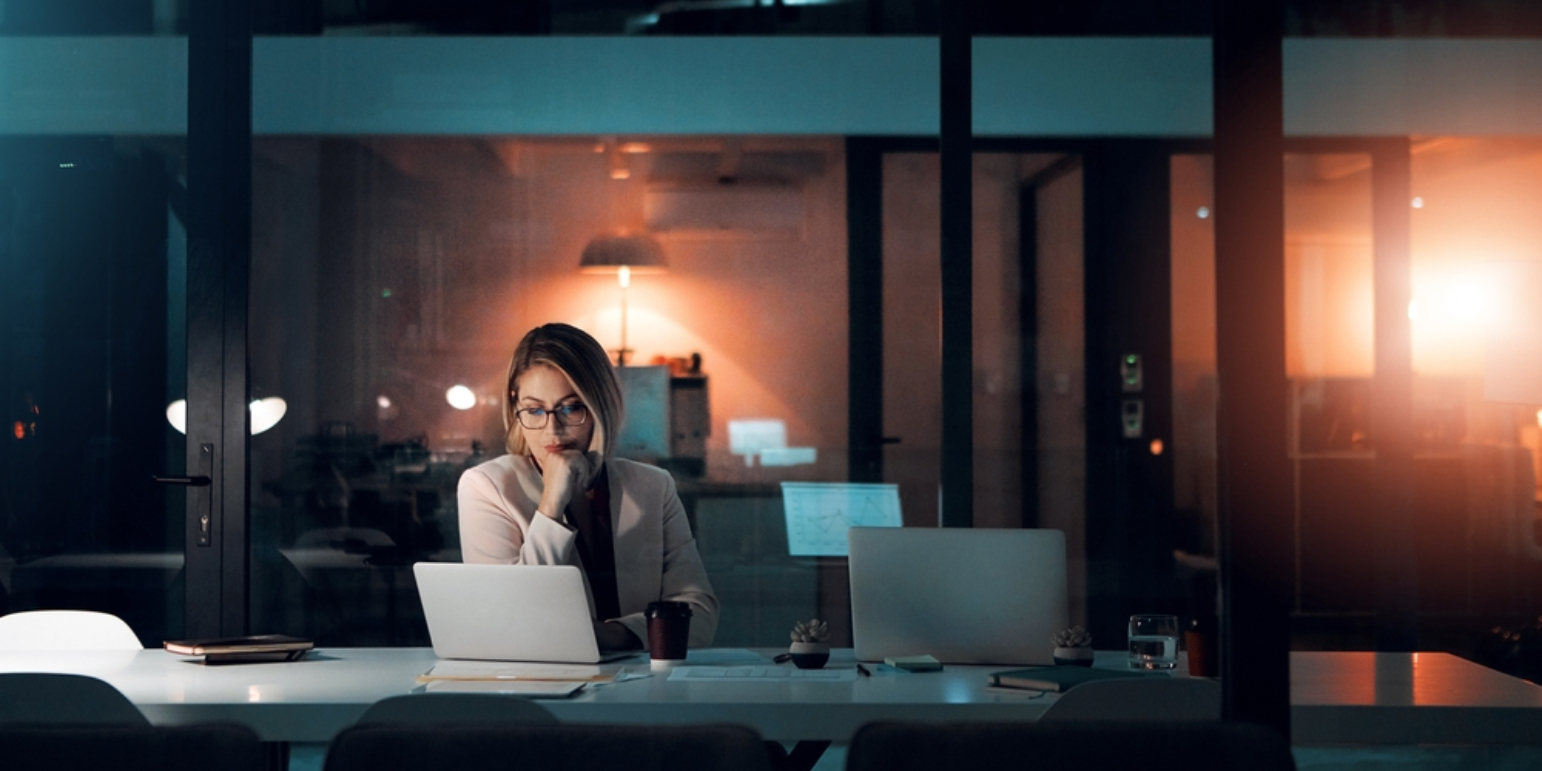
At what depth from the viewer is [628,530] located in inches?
151

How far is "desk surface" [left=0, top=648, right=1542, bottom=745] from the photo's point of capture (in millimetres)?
2449

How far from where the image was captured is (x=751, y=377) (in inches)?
216

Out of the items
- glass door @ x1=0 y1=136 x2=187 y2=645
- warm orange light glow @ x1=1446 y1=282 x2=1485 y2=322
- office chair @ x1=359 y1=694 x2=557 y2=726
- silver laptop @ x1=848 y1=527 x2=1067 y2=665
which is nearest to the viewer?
office chair @ x1=359 y1=694 x2=557 y2=726

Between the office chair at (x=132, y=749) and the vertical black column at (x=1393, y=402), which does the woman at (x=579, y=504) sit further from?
the vertical black column at (x=1393, y=402)

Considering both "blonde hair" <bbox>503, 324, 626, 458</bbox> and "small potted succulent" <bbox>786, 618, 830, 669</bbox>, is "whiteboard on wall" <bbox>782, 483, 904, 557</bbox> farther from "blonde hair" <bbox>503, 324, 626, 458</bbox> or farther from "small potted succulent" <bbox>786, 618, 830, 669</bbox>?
"small potted succulent" <bbox>786, 618, 830, 669</bbox>

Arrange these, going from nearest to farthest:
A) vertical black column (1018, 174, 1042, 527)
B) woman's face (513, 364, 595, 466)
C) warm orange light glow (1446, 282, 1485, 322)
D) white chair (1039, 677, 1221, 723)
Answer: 1. white chair (1039, 677, 1221, 723)
2. woman's face (513, 364, 595, 466)
3. warm orange light glow (1446, 282, 1485, 322)
4. vertical black column (1018, 174, 1042, 527)

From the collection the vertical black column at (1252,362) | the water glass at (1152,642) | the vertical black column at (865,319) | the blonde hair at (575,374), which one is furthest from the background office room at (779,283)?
the vertical black column at (1252,362)

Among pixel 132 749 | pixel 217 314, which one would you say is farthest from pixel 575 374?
pixel 132 749

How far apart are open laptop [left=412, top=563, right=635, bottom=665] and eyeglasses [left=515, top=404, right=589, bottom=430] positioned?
1.19m

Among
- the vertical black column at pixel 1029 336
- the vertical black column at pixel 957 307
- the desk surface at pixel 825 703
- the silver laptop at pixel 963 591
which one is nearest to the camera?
the desk surface at pixel 825 703

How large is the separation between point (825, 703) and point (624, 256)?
128 inches

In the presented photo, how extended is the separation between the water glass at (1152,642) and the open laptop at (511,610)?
1124 millimetres

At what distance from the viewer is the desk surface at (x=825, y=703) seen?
2.45m

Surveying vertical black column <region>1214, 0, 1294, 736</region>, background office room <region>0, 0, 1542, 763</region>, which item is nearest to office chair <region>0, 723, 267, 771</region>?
vertical black column <region>1214, 0, 1294, 736</region>
